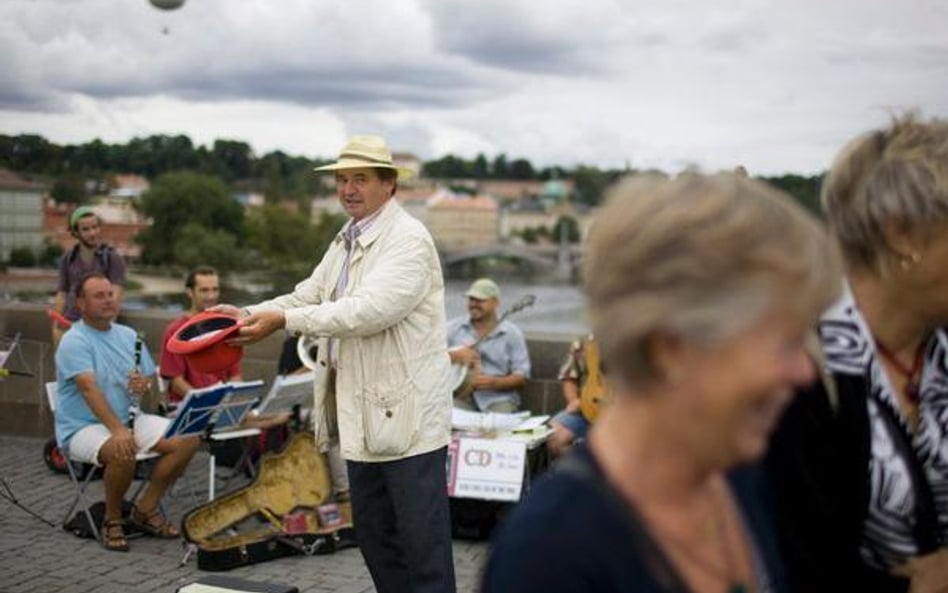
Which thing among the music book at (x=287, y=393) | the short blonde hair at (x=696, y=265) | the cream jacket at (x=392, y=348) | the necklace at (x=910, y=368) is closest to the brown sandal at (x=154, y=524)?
the music book at (x=287, y=393)

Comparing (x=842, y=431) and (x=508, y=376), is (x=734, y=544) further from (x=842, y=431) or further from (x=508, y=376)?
(x=508, y=376)

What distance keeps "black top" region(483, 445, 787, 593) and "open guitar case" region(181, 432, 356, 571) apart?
545cm

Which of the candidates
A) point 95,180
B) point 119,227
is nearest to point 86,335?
point 95,180

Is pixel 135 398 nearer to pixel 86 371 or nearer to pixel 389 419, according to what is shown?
pixel 86 371

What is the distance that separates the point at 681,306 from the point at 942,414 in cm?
91

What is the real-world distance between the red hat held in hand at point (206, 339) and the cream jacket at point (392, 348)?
144mm

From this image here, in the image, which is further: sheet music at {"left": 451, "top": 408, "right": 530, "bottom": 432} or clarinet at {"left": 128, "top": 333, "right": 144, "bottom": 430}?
sheet music at {"left": 451, "top": 408, "right": 530, "bottom": 432}

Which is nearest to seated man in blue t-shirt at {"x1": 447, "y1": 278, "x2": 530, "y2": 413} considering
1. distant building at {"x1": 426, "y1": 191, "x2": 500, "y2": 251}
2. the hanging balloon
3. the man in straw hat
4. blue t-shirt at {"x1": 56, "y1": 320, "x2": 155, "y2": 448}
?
blue t-shirt at {"x1": 56, "y1": 320, "x2": 155, "y2": 448}

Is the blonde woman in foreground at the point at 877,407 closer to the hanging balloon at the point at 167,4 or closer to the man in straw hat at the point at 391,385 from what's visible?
the man in straw hat at the point at 391,385

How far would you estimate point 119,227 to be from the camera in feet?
119

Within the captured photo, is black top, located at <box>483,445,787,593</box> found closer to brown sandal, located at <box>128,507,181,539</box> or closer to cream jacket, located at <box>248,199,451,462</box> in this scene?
cream jacket, located at <box>248,199,451,462</box>

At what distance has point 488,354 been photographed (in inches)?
326

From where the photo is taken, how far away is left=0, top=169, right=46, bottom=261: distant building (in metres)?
13.7

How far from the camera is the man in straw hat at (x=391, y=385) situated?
4527mm
